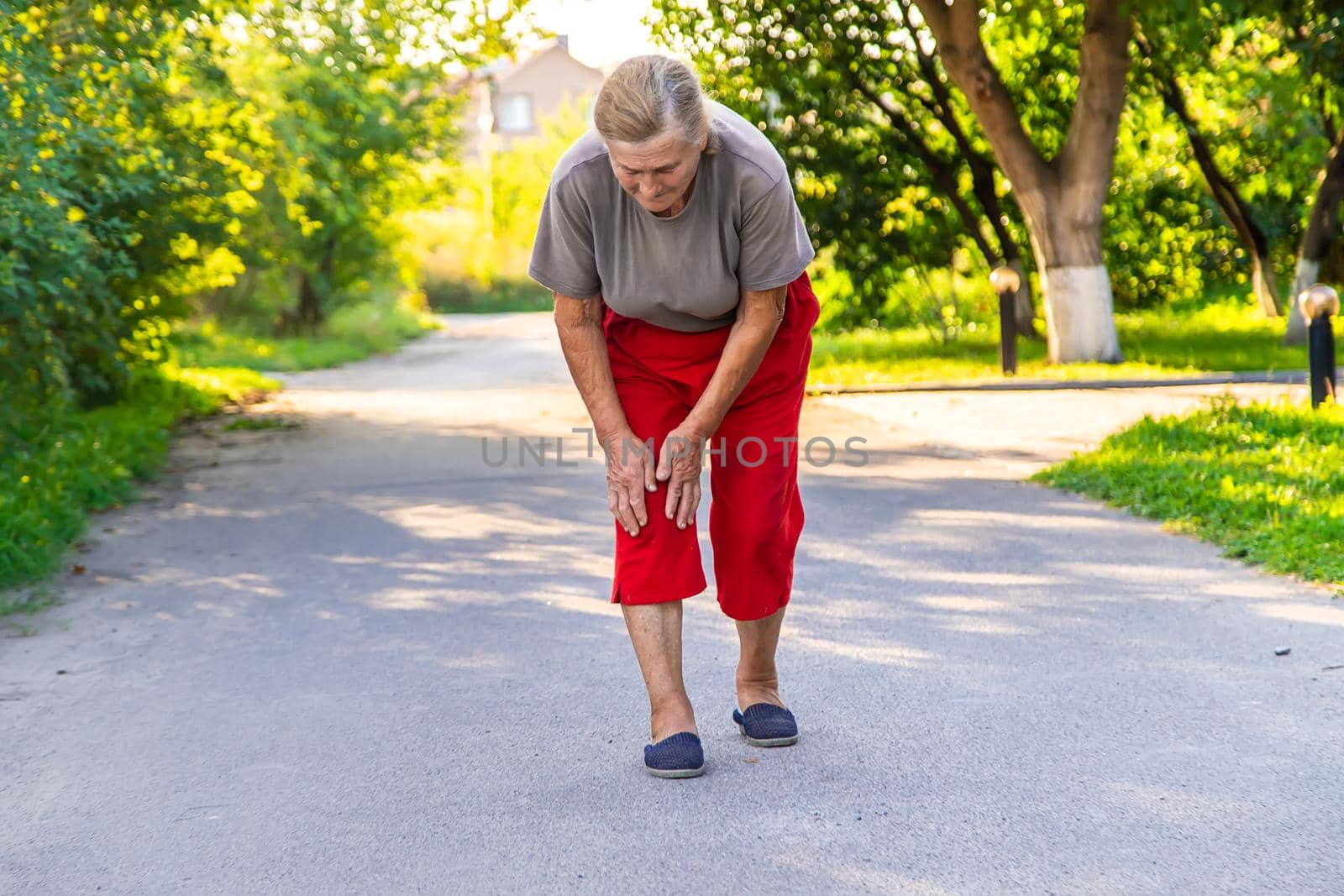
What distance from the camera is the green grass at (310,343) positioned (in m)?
20.7

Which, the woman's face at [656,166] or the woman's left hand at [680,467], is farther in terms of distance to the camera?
the woman's left hand at [680,467]

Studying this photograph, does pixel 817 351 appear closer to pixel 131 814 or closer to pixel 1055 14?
pixel 1055 14

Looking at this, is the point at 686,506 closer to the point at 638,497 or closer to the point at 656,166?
Answer: the point at 638,497

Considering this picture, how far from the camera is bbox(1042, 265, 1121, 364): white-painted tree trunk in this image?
14164 millimetres

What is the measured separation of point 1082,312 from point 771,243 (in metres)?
11.3

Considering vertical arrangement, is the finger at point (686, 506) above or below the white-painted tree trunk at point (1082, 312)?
below

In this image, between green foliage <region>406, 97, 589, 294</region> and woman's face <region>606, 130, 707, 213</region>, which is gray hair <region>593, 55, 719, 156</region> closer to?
woman's face <region>606, 130, 707, 213</region>

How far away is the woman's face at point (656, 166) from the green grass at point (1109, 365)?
10.1 metres

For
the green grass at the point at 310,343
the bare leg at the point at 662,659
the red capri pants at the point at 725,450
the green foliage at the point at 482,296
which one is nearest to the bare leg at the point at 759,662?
the red capri pants at the point at 725,450

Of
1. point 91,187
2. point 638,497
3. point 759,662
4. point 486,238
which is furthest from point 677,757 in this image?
point 486,238

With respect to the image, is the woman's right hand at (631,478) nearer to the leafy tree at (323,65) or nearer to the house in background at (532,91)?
the leafy tree at (323,65)

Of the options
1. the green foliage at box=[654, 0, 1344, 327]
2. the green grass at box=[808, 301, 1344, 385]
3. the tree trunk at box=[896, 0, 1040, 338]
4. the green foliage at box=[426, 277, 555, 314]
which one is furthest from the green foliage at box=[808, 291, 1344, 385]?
the green foliage at box=[426, 277, 555, 314]

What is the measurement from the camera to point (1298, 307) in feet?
50.9

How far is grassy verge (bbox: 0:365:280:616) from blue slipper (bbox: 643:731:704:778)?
3.50m
